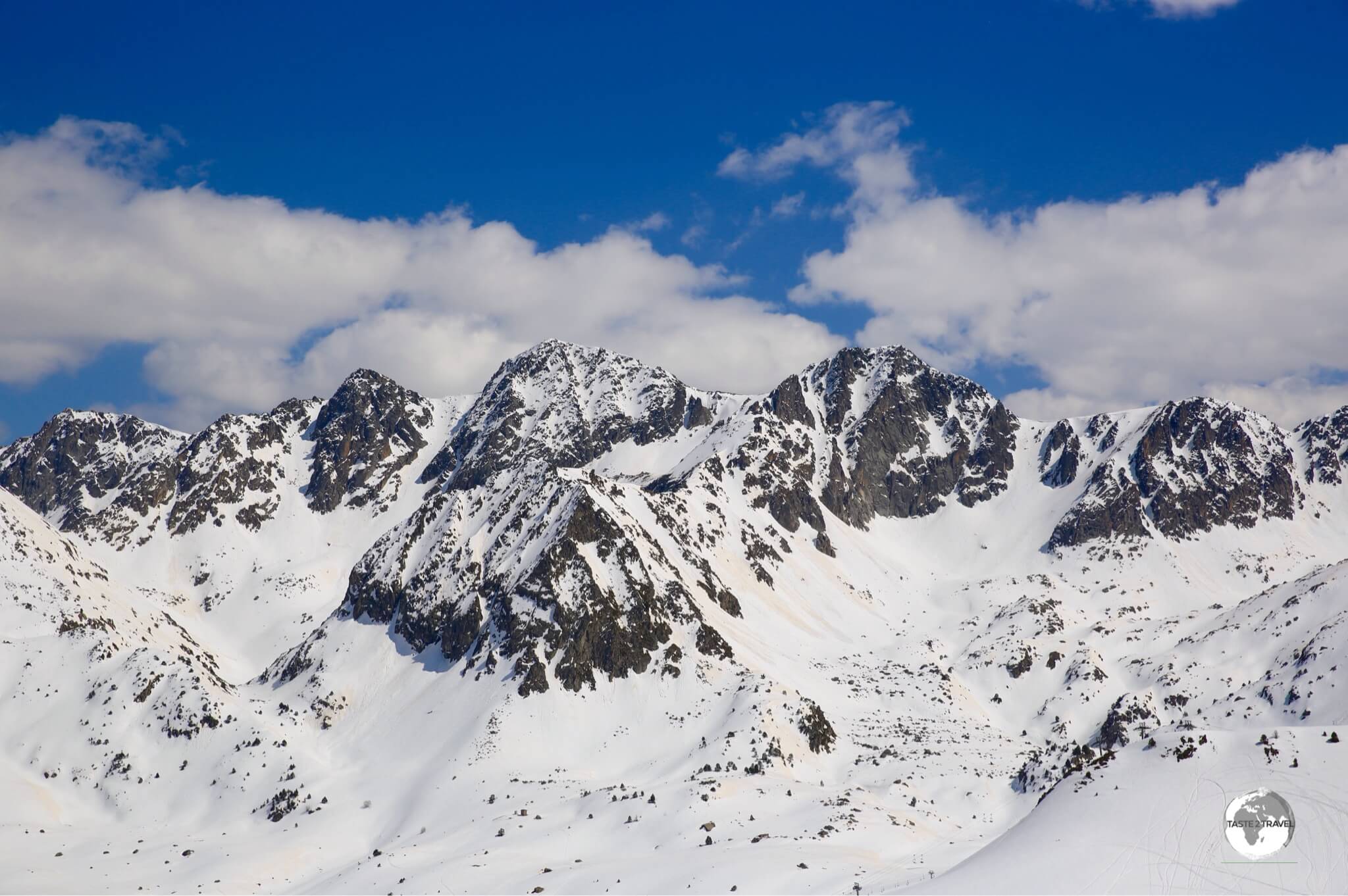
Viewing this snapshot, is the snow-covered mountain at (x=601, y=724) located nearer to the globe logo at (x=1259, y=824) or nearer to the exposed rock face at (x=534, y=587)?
the exposed rock face at (x=534, y=587)

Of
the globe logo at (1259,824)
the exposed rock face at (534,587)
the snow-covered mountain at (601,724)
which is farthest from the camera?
the exposed rock face at (534,587)

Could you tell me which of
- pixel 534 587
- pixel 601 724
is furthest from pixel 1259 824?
pixel 534 587

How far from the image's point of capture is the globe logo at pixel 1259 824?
126 ft

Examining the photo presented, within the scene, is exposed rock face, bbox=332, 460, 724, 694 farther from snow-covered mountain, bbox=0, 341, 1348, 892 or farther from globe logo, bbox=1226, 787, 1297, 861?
globe logo, bbox=1226, 787, 1297, 861

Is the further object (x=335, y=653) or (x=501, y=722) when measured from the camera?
(x=335, y=653)

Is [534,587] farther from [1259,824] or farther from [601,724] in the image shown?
[1259,824]

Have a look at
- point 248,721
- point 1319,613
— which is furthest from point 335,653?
point 1319,613

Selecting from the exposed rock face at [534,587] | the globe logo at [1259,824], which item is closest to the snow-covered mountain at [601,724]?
the exposed rock face at [534,587]

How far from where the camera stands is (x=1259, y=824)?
40250 millimetres

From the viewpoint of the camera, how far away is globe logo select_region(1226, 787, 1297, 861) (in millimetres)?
38281

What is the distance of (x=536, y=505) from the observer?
141 meters

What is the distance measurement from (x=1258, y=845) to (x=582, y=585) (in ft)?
304

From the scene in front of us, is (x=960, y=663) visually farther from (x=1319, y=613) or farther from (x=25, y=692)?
(x=25, y=692)

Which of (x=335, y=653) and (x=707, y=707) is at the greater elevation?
(x=335, y=653)
